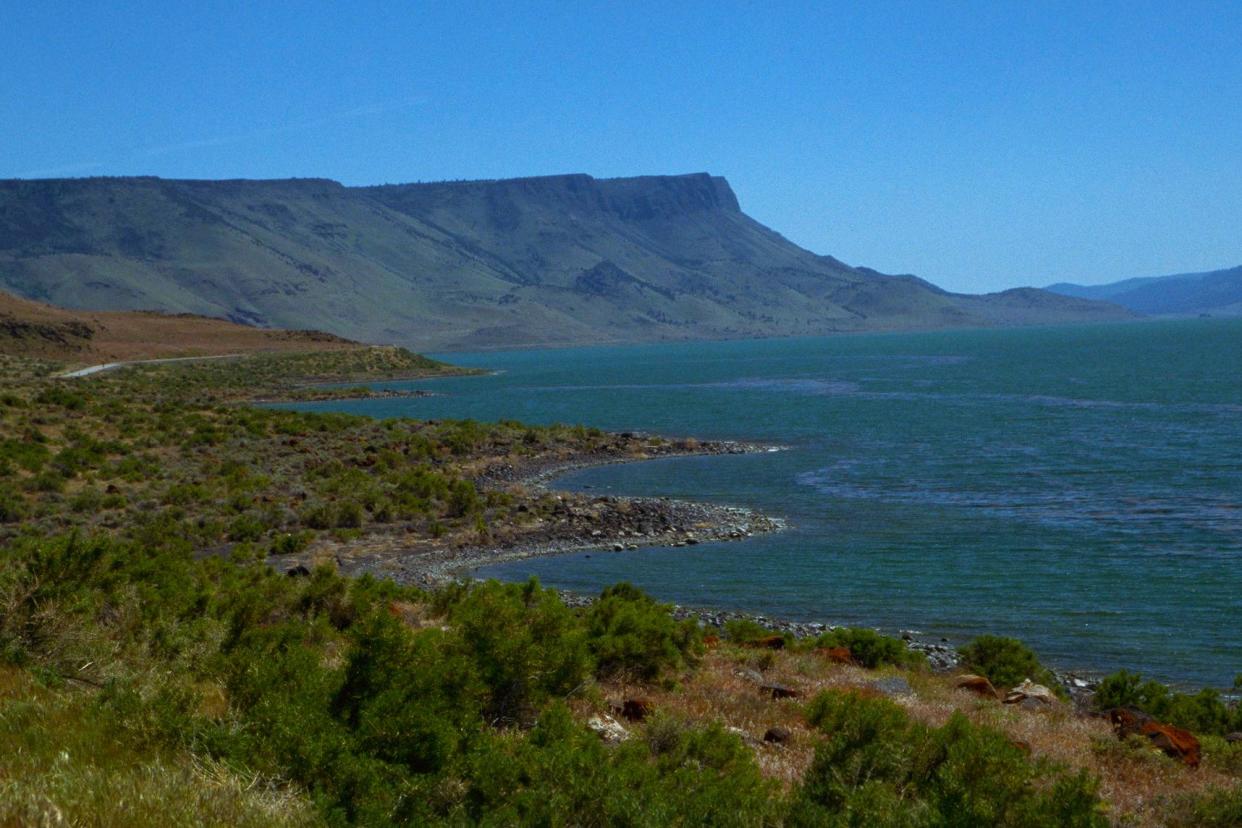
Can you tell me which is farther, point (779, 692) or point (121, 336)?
point (121, 336)

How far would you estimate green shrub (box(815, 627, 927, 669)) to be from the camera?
1385cm

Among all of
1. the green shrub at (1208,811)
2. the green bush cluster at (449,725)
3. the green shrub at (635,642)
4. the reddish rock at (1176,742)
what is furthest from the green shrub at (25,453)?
the green shrub at (1208,811)

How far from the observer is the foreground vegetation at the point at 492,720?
5527mm

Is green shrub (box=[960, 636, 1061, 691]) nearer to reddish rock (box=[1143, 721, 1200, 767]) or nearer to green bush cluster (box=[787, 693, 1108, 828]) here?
reddish rock (box=[1143, 721, 1200, 767])

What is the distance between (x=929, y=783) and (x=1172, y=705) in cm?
622

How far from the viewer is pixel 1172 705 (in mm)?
11688

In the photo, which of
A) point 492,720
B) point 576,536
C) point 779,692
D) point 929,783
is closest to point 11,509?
point 576,536

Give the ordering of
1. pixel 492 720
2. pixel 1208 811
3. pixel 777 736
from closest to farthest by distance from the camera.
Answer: pixel 1208 811
pixel 492 720
pixel 777 736

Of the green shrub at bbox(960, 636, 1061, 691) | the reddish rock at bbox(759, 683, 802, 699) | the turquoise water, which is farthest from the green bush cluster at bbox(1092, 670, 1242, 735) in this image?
the reddish rock at bbox(759, 683, 802, 699)

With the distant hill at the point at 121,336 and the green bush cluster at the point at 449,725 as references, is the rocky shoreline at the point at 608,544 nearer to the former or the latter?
the green bush cluster at the point at 449,725

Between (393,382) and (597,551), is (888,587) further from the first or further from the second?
(393,382)

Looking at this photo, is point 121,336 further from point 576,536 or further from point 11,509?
point 576,536

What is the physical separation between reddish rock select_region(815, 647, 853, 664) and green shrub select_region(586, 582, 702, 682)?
8.51 feet

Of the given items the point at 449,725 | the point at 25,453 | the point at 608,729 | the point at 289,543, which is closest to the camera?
the point at 449,725
